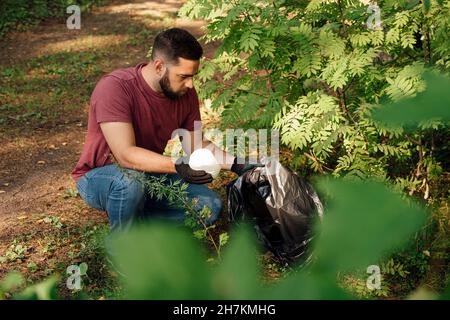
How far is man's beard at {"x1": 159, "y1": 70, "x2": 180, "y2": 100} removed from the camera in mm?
3361

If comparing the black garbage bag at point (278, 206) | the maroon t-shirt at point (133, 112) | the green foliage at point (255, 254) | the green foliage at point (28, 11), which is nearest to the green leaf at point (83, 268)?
the maroon t-shirt at point (133, 112)

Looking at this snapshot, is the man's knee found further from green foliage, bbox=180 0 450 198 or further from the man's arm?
green foliage, bbox=180 0 450 198

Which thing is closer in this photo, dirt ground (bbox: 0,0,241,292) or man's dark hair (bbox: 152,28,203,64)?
man's dark hair (bbox: 152,28,203,64)

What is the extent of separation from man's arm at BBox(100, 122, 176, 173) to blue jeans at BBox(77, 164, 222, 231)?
99 mm

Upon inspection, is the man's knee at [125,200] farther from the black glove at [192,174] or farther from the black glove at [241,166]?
the black glove at [241,166]

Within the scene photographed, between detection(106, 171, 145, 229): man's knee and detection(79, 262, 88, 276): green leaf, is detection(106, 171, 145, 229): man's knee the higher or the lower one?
the higher one

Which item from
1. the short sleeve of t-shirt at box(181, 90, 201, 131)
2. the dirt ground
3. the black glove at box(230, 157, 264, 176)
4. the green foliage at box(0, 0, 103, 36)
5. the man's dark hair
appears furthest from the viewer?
the green foliage at box(0, 0, 103, 36)

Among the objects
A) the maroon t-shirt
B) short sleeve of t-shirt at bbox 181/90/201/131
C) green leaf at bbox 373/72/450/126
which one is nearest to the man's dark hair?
the maroon t-shirt

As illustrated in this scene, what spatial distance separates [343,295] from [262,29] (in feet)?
9.74

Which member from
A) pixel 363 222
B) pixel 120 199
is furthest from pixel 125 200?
pixel 363 222

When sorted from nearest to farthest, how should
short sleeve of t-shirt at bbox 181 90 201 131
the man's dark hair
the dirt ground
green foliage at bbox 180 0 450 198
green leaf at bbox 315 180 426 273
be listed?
green leaf at bbox 315 180 426 273
green foliage at bbox 180 0 450 198
the man's dark hair
short sleeve of t-shirt at bbox 181 90 201 131
the dirt ground

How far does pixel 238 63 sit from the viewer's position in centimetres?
396

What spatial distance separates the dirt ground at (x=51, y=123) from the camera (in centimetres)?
395

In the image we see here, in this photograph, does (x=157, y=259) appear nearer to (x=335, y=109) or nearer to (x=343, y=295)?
(x=343, y=295)
